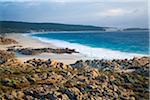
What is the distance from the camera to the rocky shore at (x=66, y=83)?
1280 centimetres

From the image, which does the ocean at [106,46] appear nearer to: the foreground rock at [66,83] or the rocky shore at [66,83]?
the rocky shore at [66,83]

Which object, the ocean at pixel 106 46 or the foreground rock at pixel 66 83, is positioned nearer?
the foreground rock at pixel 66 83

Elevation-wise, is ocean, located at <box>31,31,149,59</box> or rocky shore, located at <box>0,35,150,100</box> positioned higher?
rocky shore, located at <box>0,35,150,100</box>

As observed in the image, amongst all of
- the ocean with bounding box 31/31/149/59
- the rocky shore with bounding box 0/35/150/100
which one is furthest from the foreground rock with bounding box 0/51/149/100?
the ocean with bounding box 31/31/149/59

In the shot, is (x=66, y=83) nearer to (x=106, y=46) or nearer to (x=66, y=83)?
(x=66, y=83)

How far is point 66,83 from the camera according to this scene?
45.2 ft

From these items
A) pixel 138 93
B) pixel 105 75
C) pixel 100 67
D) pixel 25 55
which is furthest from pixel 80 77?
pixel 25 55

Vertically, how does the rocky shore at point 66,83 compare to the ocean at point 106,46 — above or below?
above

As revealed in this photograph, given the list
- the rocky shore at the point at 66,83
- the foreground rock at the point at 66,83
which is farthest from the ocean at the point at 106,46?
the foreground rock at the point at 66,83

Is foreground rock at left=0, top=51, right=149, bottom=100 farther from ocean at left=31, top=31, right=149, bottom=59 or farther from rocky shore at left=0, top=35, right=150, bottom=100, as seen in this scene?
ocean at left=31, top=31, right=149, bottom=59

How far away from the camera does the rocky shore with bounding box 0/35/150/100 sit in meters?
12.8

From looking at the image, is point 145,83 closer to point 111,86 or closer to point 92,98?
point 111,86

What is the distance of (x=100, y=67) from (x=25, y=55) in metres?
7.11

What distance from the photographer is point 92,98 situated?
41.7 feet
